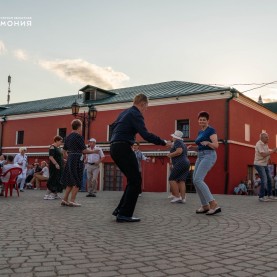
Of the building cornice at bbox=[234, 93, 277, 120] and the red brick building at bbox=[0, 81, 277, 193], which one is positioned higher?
the building cornice at bbox=[234, 93, 277, 120]

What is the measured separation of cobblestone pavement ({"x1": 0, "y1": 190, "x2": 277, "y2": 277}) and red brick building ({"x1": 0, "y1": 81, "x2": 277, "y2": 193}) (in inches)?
570

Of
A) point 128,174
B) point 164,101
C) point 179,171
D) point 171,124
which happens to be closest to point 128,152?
point 128,174

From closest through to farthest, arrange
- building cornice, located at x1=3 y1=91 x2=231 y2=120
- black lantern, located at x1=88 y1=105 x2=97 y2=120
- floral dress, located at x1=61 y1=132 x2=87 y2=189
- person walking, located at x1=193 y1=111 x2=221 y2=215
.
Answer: person walking, located at x1=193 y1=111 x2=221 y2=215 → floral dress, located at x1=61 y1=132 x2=87 y2=189 → building cornice, located at x1=3 y1=91 x2=231 y2=120 → black lantern, located at x1=88 y1=105 x2=97 y2=120

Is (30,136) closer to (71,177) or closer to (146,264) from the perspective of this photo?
(71,177)

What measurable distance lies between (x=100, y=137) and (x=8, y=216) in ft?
61.1

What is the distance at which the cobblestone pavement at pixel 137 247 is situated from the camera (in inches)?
108

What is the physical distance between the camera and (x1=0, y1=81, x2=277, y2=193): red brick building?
A: 19641mm

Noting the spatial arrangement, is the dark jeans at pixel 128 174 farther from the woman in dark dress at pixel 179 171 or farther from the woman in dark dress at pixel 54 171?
the woman in dark dress at pixel 54 171

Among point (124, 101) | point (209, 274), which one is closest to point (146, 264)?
point (209, 274)

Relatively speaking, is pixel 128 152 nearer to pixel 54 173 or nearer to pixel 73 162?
pixel 73 162

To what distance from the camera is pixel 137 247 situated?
11.5 feet

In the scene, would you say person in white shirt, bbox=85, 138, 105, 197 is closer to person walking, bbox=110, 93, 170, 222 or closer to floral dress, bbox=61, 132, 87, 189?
floral dress, bbox=61, 132, 87, 189

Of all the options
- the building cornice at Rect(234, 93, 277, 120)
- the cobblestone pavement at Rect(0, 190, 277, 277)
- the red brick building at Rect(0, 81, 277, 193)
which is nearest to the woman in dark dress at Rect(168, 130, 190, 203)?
the cobblestone pavement at Rect(0, 190, 277, 277)

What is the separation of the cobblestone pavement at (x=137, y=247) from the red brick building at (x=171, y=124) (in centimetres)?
1449
